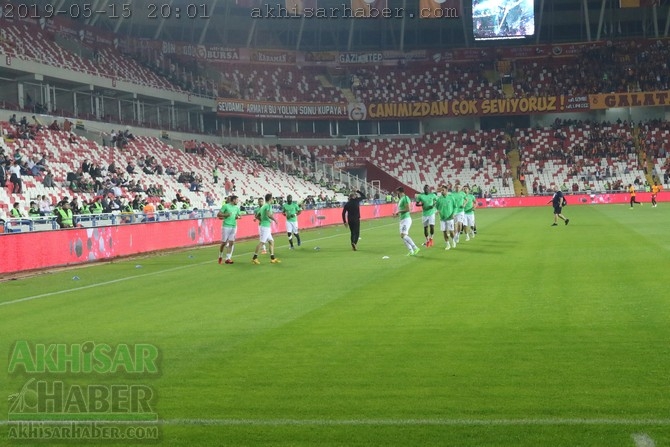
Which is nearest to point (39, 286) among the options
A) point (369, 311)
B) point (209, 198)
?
point (369, 311)

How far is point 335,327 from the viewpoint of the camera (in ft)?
40.8

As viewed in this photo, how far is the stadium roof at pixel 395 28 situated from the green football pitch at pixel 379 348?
63481 millimetres

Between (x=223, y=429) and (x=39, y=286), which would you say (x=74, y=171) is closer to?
(x=39, y=286)

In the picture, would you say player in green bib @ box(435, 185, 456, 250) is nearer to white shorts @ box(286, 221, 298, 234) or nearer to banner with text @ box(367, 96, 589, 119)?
white shorts @ box(286, 221, 298, 234)

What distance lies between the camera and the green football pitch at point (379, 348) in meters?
7.20

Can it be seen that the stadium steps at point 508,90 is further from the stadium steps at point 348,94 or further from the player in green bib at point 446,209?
the player in green bib at point 446,209

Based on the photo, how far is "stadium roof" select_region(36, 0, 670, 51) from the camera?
82.2m

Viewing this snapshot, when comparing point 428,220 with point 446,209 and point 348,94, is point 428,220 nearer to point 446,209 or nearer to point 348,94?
point 446,209

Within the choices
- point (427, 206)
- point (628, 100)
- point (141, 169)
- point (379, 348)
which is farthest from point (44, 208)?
point (628, 100)

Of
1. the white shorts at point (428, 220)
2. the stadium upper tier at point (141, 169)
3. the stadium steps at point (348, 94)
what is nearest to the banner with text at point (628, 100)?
the stadium steps at point (348, 94)

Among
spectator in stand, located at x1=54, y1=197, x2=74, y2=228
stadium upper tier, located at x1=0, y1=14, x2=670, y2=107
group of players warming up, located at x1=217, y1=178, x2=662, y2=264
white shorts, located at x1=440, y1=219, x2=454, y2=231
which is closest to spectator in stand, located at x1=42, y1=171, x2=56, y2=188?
spectator in stand, located at x1=54, y1=197, x2=74, y2=228

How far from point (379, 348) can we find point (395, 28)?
274 ft

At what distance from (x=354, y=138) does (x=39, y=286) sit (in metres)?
71.2

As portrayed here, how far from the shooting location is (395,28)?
91.1 m
